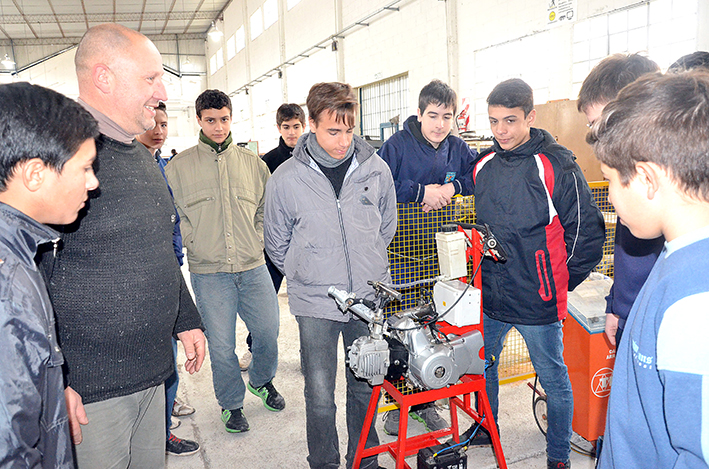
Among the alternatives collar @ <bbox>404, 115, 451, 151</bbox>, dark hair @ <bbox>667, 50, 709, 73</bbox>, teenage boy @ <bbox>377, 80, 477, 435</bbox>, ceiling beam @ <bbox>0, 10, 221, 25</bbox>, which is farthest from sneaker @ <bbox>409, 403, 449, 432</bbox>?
ceiling beam @ <bbox>0, 10, 221, 25</bbox>

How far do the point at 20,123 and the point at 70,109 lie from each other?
0.12 m

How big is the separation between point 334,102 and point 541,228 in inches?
41.2

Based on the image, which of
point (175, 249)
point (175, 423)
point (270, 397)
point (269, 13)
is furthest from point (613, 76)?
point (269, 13)

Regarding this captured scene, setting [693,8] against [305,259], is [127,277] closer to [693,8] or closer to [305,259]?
[305,259]

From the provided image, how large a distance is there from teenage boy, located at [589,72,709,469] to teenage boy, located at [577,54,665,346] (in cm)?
77

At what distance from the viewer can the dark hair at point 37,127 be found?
0.89 meters

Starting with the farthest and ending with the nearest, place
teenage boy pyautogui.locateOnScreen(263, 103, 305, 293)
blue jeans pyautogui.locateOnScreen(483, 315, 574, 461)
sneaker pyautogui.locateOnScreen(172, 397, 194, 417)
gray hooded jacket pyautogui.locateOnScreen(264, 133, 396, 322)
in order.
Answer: teenage boy pyautogui.locateOnScreen(263, 103, 305, 293) → sneaker pyautogui.locateOnScreen(172, 397, 194, 417) → blue jeans pyautogui.locateOnScreen(483, 315, 574, 461) → gray hooded jacket pyautogui.locateOnScreen(264, 133, 396, 322)

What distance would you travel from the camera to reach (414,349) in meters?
1.80

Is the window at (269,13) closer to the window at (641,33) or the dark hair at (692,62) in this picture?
the window at (641,33)

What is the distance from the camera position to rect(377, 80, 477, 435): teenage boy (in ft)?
8.46

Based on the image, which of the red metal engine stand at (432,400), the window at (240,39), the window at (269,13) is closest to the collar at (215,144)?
the red metal engine stand at (432,400)

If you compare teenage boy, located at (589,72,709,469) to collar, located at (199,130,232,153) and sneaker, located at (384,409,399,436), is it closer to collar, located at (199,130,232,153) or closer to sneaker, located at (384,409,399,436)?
sneaker, located at (384,409,399,436)

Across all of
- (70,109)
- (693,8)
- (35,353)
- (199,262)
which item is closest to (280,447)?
(199,262)

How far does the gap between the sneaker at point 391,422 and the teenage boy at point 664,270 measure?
1.82 meters
